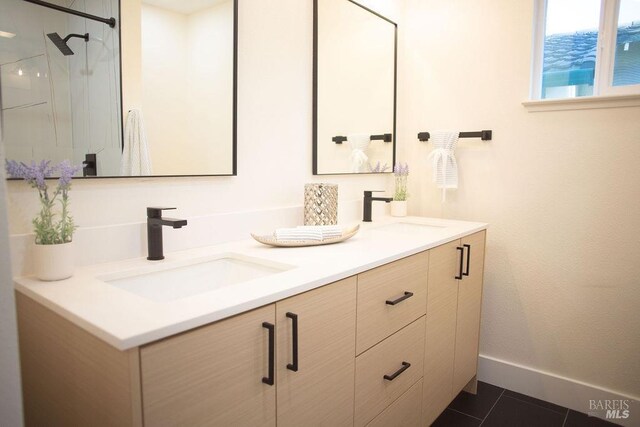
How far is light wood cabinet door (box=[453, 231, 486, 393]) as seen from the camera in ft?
6.54

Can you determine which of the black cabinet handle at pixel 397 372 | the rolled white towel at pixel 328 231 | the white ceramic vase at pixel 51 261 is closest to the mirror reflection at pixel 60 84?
the white ceramic vase at pixel 51 261

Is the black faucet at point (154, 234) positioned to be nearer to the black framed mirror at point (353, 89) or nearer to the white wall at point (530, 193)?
the black framed mirror at point (353, 89)

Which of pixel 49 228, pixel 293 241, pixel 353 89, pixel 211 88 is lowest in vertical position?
pixel 293 241

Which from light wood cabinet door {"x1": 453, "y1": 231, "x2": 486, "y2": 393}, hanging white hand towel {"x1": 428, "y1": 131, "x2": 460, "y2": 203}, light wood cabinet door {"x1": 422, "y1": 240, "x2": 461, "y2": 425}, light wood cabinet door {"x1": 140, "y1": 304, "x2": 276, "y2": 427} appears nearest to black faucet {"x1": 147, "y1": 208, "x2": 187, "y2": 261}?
light wood cabinet door {"x1": 140, "y1": 304, "x2": 276, "y2": 427}

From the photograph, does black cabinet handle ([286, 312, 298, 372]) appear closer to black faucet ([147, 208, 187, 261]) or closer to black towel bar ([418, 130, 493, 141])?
black faucet ([147, 208, 187, 261])

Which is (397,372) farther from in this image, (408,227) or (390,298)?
(408,227)

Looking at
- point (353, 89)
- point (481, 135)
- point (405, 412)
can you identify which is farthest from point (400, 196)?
point (405, 412)

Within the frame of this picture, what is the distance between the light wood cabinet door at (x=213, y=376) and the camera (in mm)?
782

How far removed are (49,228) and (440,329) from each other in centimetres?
145

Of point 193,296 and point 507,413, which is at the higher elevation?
point 193,296

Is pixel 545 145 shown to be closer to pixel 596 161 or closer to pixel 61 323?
pixel 596 161

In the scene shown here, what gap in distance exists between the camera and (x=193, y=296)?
938 mm

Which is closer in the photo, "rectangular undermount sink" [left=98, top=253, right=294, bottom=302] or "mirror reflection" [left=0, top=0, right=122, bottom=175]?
"mirror reflection" [left=0, top=0, right=122, bottom=175]

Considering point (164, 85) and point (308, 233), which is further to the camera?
point (308, 233)
